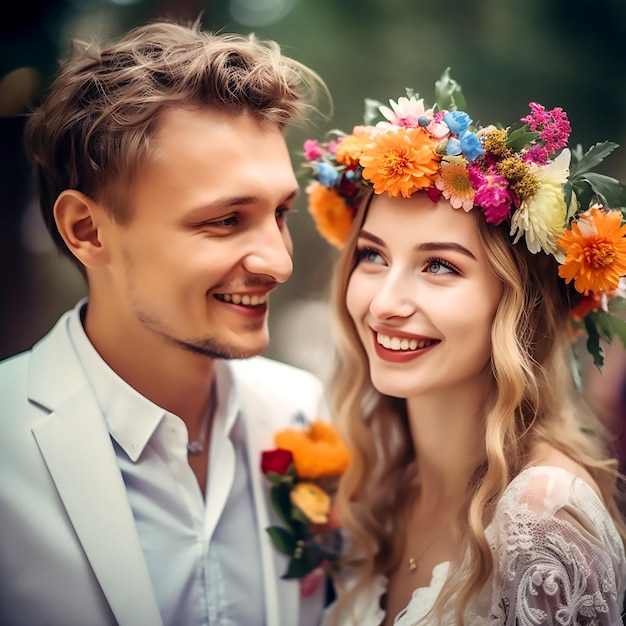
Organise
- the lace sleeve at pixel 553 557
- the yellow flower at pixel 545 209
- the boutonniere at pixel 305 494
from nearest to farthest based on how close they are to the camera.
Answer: the lace sleeve at pixel 553 557 < the yellow flower at pixel 545 209 < the boutonniere at pixel 305 494

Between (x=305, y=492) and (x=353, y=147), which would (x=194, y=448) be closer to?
(x=305, y=492)

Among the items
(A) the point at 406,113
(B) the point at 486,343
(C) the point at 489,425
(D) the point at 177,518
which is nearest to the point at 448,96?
(A) the point at 406,113

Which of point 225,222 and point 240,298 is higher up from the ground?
point 225,222

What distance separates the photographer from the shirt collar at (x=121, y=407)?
1812mm

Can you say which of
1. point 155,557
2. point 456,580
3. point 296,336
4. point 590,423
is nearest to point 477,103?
point 296,336

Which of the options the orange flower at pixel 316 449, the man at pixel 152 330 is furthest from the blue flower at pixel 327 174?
the orange flower at pixel 316 449

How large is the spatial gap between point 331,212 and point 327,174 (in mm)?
156

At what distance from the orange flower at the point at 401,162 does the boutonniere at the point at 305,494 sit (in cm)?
88

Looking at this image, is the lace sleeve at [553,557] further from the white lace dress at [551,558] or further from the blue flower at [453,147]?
the blue flower at [453,147]

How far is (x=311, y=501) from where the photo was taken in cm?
201

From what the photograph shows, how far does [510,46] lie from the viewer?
10.8 ft

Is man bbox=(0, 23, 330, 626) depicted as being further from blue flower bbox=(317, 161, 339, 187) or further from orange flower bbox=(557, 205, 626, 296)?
orange flower bbox=(557, 205, 626, 296)

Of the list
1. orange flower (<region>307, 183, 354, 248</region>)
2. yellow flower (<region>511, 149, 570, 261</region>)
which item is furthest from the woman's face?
orange flower (<region>307, 183, 354, 248</region>)

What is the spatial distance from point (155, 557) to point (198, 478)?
271 millimetres
